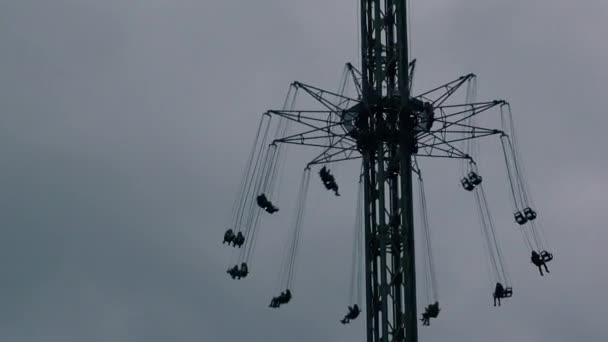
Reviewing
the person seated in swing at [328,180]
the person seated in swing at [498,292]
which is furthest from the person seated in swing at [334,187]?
the person seated in swing at [498,292]

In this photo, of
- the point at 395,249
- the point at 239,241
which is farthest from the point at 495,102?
the point at 239,241

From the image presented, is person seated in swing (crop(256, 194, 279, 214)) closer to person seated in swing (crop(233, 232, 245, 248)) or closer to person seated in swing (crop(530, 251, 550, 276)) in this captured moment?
person seated in swing (crop(233, 232, 245, 248))

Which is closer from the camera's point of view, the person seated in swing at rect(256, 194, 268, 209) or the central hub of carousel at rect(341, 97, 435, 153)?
the central hub of carousel at rect(341, 97, 435, 153)

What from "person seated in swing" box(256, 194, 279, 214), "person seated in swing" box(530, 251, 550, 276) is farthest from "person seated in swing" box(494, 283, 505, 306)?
"person seated in swing" box(256, 194, 279, 214)

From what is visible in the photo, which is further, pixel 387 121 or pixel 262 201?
pixel 262 201

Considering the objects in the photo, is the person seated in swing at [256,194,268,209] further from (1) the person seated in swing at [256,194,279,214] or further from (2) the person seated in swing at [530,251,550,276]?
(2) the person seated in swing at [530,251,550,276]

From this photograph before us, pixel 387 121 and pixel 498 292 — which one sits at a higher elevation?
pixel 387 121

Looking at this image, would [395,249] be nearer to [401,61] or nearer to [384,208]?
[384,208]

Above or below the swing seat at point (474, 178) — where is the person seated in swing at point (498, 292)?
below

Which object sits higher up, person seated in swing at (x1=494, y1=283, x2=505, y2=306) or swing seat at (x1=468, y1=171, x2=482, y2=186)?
swing seat at (x1=468, y1=171, x2=482, y2=186)

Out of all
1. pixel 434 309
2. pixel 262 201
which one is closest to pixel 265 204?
pixel 262 201

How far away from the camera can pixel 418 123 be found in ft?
203

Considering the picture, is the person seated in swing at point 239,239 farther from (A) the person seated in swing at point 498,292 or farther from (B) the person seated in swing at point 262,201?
(A) the person seated in swing at point 498,292

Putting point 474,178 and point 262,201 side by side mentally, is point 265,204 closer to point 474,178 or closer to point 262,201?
point 262,201
